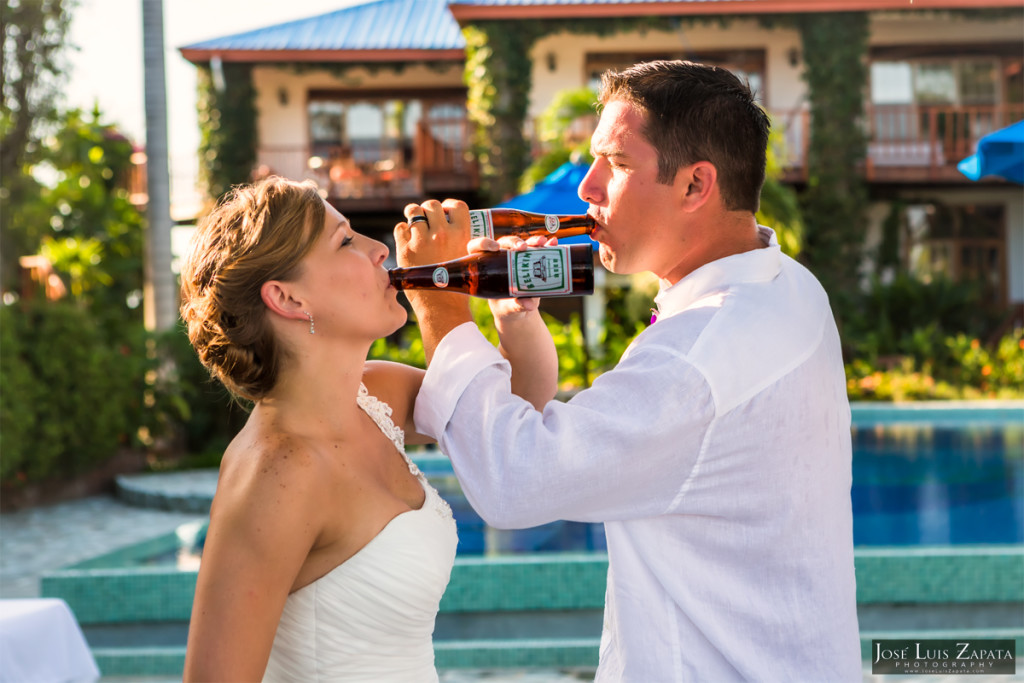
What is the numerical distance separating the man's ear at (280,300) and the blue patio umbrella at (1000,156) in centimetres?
417

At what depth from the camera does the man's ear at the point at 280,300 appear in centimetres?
189

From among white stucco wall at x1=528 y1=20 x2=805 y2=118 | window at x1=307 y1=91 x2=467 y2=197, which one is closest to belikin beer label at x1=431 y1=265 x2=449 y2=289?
white stucco wall at x1=528 y1=20 x2=805 y2=118

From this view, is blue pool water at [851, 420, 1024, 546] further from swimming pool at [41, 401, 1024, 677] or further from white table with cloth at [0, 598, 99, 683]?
white table with cloth at [0, 598, 99, 683]

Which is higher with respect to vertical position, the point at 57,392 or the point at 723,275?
the point at 723,275

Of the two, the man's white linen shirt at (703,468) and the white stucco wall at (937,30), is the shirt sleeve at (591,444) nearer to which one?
the man's white linen shirt at (703,468)

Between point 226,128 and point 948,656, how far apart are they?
61.6ft

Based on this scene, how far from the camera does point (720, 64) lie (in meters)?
20.3

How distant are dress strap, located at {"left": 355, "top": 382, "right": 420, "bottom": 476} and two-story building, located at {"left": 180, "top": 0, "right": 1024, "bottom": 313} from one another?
17.0m

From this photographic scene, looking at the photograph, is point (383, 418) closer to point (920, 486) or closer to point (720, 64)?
point (920, 486)

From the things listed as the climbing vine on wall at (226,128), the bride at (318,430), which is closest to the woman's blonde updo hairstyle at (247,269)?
the bride at (318,430)

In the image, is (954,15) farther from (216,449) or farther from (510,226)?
(510,226)

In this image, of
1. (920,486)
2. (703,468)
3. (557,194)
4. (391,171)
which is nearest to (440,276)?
(703,468)

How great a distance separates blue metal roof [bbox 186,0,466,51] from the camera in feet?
66.8

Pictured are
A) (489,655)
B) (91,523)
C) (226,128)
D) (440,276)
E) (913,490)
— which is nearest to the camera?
(440,276)
